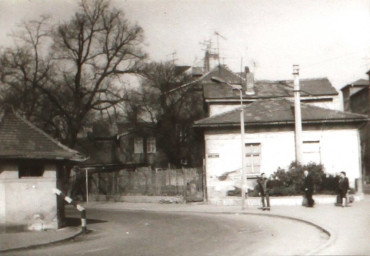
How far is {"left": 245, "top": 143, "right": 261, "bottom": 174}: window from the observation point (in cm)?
3200

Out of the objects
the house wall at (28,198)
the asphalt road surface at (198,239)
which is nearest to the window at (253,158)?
the asphalt road surface at (198,239)

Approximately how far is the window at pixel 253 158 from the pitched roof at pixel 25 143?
47.1 feet

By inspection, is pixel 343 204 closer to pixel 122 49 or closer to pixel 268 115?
pixel 268 115

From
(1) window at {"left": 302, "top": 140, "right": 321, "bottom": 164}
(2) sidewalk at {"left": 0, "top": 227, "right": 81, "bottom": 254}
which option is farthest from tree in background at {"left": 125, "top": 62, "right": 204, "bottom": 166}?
(2) sidewalk at {"left": 0, "top": 227, "right": 81, "bottom": 254}

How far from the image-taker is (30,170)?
18625 millimetres

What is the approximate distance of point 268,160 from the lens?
31891 mm

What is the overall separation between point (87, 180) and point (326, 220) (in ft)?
80.6

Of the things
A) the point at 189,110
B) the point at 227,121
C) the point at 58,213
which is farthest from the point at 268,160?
the point at 189,110

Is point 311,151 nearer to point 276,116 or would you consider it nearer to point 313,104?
point 276,116

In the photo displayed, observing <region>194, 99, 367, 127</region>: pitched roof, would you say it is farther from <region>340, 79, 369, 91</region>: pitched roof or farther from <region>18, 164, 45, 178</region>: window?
<region>340, 79, 369, 91</region>: pitched roof

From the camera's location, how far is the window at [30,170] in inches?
721

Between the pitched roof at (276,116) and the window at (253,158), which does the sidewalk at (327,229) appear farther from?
the pitched roof at (276,116)

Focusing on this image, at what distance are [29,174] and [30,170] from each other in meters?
0.16

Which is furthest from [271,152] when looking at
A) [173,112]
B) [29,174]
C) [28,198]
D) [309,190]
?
[173,112]
